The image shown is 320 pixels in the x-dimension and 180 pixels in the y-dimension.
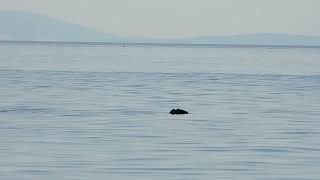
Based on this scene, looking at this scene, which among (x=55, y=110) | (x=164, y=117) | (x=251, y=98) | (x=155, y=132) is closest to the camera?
(x=155, y=132)

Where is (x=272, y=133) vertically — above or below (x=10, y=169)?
above

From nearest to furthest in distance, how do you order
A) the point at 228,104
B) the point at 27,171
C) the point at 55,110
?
the point at 27,171 → the point at 55,110 → the point at 228,104

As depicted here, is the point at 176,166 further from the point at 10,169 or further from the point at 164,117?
the point at 164,117

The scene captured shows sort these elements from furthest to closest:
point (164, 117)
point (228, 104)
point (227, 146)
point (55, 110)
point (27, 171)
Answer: point (228, 104)
point (55, 110)
point (164, 117)
point (227, 146)
point (27, 171)

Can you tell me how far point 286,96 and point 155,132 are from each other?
27696 mm

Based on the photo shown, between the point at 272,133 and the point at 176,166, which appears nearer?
the point at 176,166

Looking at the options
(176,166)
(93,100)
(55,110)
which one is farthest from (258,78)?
(176,166)

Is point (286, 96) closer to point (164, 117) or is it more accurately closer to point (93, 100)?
point (93, 100)

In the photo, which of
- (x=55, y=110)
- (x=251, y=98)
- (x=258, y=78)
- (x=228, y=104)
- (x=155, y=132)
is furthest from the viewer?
(x=258, y=78)

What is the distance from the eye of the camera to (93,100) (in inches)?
2093

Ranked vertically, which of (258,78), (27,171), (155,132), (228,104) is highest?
(258,78)

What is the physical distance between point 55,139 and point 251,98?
92.6 feet

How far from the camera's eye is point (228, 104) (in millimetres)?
51250

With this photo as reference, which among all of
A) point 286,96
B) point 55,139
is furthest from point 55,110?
point 286,96
